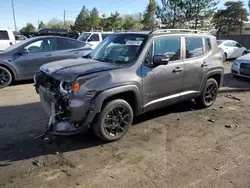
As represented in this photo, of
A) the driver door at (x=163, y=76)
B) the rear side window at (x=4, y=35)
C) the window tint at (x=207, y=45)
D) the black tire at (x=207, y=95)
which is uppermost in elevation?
the rear side window at (x=4, y=35)

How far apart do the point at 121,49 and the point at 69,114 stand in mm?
1650

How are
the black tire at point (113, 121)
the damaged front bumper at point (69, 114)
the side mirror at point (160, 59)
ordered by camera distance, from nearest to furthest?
the damaged front bumper at point (69, 114) → the black tire at point (113, 121) → the side mirror at point (160, 59)

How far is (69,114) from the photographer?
12.9 ft

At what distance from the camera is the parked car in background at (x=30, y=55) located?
833 cm

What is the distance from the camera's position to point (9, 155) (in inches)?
153

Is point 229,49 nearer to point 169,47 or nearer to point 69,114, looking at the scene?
point 169,47

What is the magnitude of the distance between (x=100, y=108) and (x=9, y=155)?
1.49 metres

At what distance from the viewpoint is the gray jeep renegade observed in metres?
3.95

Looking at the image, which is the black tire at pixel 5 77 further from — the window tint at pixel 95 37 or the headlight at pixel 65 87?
the window tint at pixel 95 37

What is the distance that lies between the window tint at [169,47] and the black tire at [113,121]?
3.95ft

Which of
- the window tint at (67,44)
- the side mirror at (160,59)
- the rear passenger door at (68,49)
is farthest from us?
the window tint at (67,44)

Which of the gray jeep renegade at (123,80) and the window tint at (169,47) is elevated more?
the window tint at (169,47)

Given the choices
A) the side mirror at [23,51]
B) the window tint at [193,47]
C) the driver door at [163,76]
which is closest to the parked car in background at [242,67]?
the window tint at [193,47]

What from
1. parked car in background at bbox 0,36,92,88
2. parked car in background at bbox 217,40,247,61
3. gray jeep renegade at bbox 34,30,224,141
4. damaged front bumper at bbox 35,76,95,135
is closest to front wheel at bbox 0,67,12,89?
parked car in background at bbox 0,36,92,88
